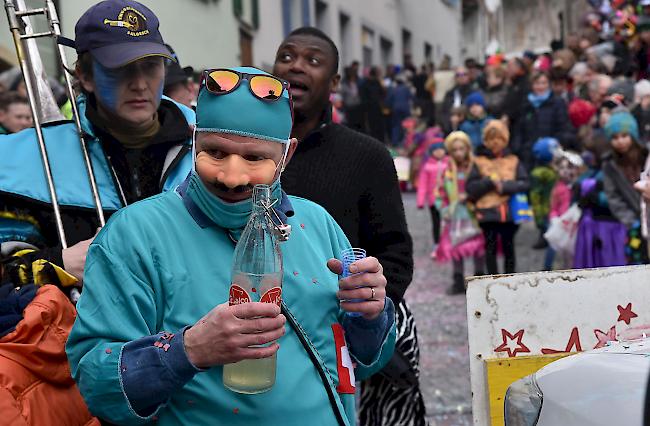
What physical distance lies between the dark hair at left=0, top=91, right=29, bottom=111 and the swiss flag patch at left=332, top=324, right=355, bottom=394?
4530mm

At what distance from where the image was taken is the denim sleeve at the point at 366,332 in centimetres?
229

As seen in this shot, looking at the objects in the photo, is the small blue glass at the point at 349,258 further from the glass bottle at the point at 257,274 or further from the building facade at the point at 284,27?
the building facade at the point at 284,27

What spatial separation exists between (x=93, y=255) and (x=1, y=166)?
887 millimetres

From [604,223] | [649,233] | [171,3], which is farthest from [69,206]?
[171,3]

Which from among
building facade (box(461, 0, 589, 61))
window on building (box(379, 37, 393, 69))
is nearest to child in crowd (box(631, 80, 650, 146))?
window on building (box(379, 37, 393, 69))

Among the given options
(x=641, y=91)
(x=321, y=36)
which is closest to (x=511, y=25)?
(x=641, y=91)

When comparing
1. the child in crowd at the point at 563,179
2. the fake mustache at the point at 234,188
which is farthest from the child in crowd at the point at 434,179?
the fake mustache at the point at 234,188

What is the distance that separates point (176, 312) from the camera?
2.10 metres

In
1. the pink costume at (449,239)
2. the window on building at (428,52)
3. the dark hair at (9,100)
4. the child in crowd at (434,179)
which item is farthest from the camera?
the window on building at (428,52)

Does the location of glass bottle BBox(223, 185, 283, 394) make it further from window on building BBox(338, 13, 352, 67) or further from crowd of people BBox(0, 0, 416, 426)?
window on building BBox(338, 13, 352, 67)

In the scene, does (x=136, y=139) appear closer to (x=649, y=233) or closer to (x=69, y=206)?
(x=69, y=206)

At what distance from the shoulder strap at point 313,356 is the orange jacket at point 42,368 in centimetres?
65

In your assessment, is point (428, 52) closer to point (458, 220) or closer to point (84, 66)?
point (458, 220)

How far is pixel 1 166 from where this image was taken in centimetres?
286
